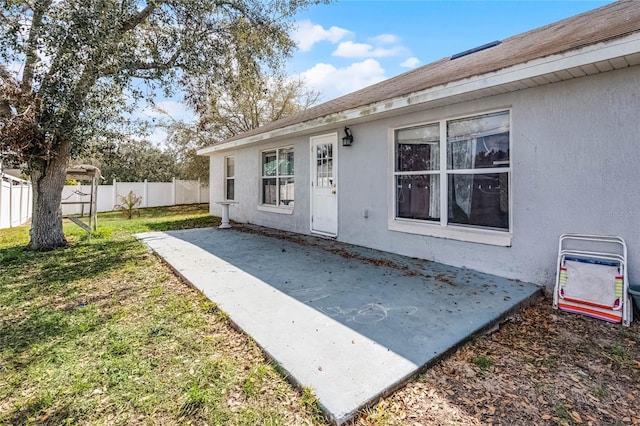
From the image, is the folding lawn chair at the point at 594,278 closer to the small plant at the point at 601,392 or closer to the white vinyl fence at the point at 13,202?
the small plant at the point at 601,392

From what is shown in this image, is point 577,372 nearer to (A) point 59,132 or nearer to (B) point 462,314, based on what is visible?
(B) point 462,314

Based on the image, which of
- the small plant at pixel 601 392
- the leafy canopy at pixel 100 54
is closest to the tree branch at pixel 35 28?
the leafy canopy at pixel 100 54

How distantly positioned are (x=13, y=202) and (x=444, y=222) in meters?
14.9

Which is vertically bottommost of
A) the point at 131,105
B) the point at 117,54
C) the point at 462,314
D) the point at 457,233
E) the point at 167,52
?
the point at 462,314

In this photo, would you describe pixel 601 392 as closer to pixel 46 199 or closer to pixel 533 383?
pixel 533 383

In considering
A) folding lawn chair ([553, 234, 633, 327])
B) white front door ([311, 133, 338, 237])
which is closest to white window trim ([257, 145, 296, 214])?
white front door ([311, 133, 338, 237])

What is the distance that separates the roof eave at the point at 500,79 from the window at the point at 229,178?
612 cm

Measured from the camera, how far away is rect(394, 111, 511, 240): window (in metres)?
4.58

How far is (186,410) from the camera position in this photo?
208cm

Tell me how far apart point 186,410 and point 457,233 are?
4215 millimetres

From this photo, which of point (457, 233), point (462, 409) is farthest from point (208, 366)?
point (457, 233)

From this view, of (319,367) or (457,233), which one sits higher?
(457,233)

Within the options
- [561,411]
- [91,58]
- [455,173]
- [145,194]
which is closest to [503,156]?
[455,173]

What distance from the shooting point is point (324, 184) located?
7.64m
